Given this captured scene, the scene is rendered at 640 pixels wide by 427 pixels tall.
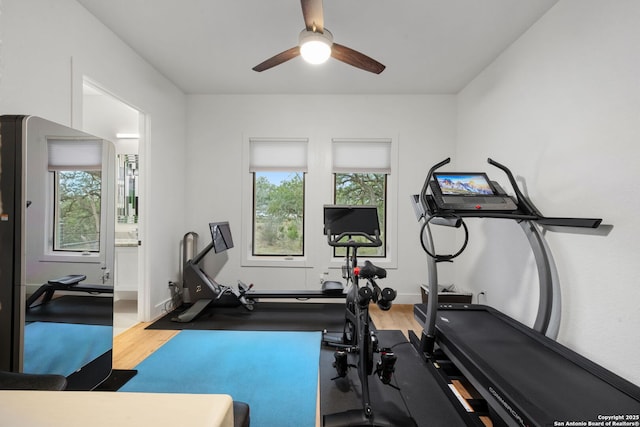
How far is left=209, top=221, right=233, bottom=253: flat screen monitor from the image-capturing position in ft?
11.5

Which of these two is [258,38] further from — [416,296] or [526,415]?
[416,296]

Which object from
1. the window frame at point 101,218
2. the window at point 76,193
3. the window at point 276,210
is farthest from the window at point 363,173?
the window at point 76,193

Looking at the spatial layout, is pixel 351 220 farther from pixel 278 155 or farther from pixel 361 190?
pixel 278 155

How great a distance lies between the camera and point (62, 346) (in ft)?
5.91

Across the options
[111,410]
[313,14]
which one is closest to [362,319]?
[111,410]

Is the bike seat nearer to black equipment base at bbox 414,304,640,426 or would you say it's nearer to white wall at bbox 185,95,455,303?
black equipment base at bbox 414,304,640,426

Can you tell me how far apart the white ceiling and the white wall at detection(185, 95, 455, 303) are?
0.38 metres

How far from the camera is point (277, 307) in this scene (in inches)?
155

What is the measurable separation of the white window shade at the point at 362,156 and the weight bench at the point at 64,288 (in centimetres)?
303

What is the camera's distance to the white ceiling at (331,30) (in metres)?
2.34

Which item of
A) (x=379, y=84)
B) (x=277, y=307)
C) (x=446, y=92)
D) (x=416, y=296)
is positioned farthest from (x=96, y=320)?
(x=446, y=92)

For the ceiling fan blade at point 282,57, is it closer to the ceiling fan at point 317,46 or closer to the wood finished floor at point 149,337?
the ceiling fan at point 317,46

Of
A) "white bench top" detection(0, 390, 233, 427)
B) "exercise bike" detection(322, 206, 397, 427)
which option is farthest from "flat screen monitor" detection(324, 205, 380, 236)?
"white bench top" detection(0, 390, 233, 427)

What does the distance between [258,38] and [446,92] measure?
8.91ft
